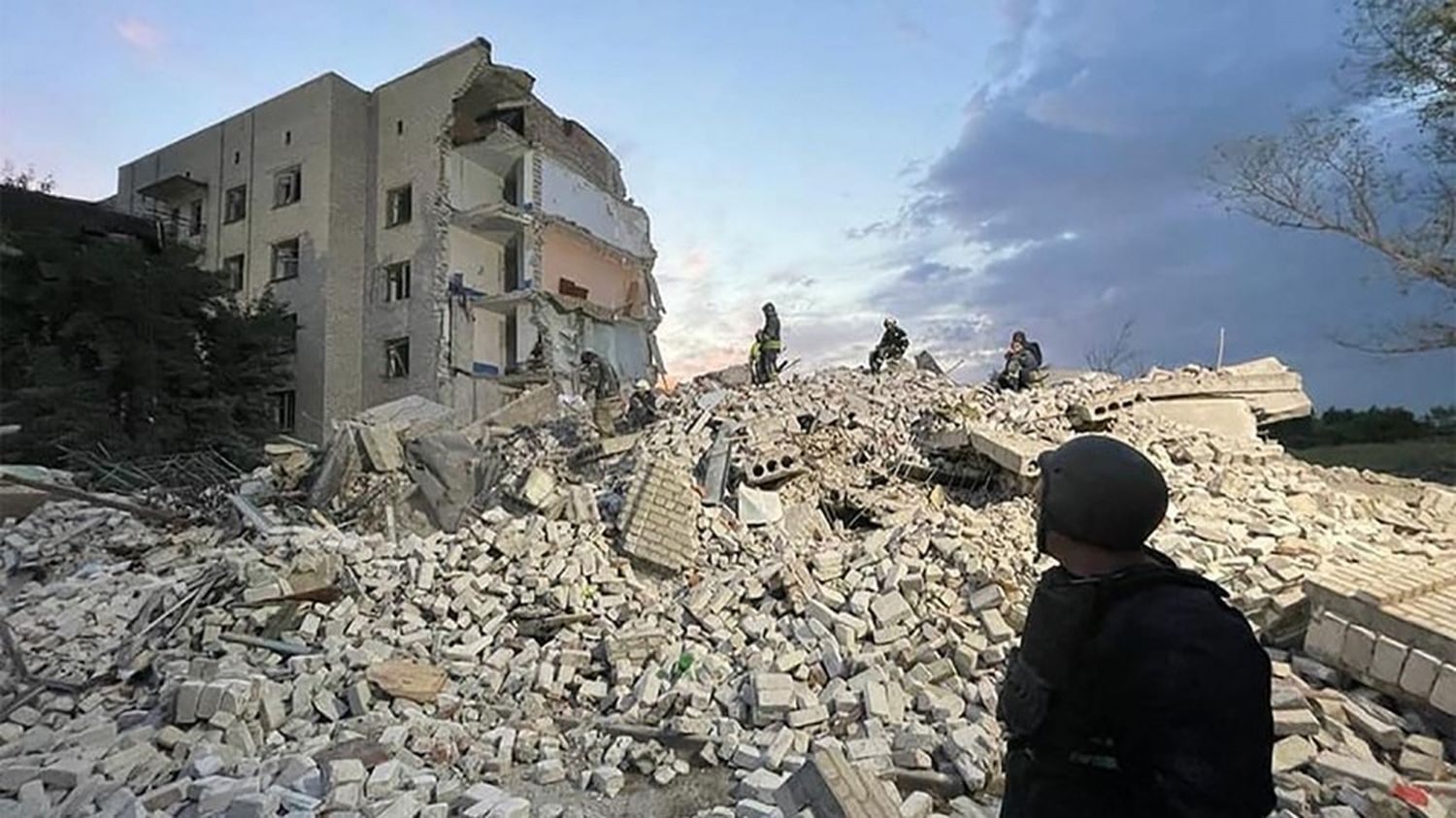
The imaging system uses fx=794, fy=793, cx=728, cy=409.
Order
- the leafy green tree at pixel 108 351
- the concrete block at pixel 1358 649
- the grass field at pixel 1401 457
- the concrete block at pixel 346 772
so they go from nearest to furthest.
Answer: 1. the concrete block at pixel 346 772
2. the concrete block at pixel 1358 649
3. the grass field at pixel 1401 457
4. the leafy green tree at pixel 108 351

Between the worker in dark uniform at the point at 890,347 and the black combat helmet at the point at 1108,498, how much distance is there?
1301 cm

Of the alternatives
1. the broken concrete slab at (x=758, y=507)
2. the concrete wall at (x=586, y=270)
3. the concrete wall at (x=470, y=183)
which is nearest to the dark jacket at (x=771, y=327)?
the broken concrete slab at (x=758, y=507)

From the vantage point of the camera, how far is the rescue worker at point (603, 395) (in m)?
11.4

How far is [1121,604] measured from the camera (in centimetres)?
148

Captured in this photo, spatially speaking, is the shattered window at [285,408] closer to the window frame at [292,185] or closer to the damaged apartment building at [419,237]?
the damaged apartment building at [419,237]

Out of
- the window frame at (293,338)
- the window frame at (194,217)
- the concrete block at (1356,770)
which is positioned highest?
the window frame at (194,217)

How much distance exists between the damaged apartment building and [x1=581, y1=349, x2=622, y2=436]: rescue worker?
21.3ft

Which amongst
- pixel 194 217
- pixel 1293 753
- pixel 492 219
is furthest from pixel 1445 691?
pixel 194 217

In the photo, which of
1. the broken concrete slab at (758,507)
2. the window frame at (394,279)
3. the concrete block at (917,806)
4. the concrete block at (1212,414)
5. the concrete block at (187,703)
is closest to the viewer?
the concrete block at (917,806)

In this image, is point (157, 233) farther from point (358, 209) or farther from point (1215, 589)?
point (1215, 589)

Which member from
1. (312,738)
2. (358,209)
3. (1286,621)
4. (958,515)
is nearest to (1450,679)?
(1286,621)

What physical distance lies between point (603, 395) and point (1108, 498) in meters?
10.6

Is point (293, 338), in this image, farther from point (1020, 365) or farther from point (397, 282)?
point (1020, 365)

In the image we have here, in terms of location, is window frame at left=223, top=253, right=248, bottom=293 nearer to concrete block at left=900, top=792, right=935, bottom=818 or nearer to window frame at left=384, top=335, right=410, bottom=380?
window frame at left=384, top=335, right=410, bottom=380
